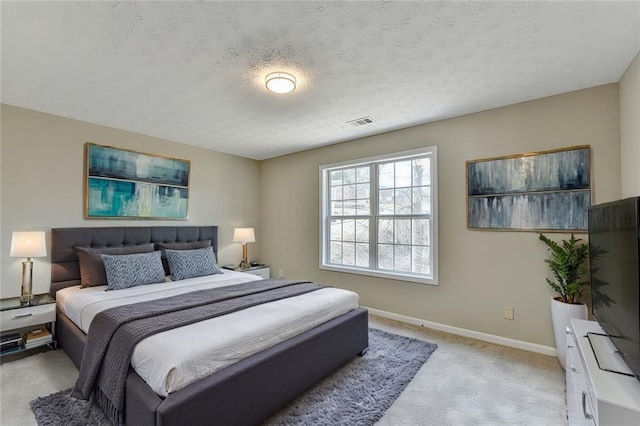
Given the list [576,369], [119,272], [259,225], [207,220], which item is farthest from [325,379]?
[259,225]

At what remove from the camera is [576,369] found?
5.27ft

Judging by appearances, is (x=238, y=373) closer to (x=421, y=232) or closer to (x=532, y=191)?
(x=421, y=232)

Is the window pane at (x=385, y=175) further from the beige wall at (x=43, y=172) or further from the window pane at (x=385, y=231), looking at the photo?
the beige wall at (x=43, y=172)

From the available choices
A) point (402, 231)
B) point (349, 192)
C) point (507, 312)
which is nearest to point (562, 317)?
point (507, 312)

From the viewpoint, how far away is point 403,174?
379 cm

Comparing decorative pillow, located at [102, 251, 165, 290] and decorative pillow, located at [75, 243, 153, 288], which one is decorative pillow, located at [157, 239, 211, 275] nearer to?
decorative pillow, located at [102, 251, 165, 290]

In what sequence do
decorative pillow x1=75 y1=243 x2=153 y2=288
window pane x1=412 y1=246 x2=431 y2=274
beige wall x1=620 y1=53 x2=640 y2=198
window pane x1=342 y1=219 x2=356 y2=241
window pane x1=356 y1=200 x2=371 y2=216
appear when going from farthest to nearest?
window pane x1=342 y1=219 x2=356 y2=241 → window pane x1=356 y1=200 x2=371 y2=216 → window pane x1=412 y1=246 x2=431 y2=274 → decorative pillow x1=75 y1=243 x2=153 y2=288 → beige wall x1=620 y1=53 x2=640 y2=198

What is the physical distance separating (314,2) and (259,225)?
4.24 meters

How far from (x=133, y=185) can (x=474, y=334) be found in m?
4.47

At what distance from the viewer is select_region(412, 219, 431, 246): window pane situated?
3584 millimetres

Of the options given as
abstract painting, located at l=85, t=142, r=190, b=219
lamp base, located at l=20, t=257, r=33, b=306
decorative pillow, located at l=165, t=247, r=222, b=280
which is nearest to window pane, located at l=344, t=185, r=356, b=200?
decorative pillow, located at l=165, t=247, r=222, b=280

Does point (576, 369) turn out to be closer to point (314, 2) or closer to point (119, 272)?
point (314, 2)

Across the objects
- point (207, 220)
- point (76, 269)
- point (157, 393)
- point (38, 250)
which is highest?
point (207, 220)

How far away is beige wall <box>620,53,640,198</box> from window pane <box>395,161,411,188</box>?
191 centimetres
